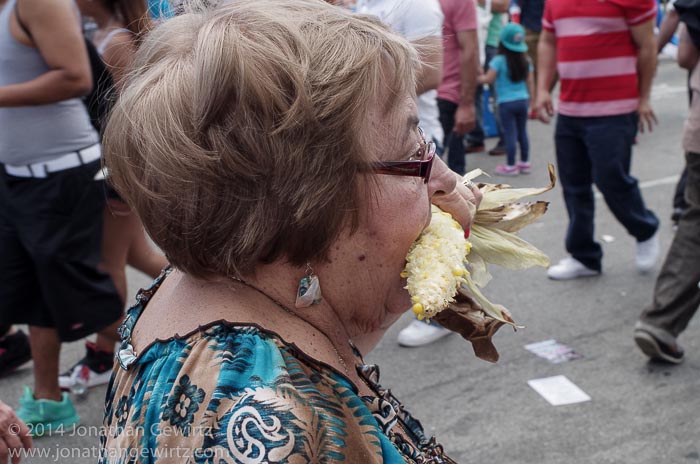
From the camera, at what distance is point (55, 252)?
123 inches

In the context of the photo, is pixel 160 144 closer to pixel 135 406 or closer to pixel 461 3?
pixel 135 406

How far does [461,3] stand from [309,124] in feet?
12.4

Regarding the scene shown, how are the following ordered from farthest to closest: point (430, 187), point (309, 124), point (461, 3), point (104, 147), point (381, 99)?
1. point (461, 3)
2. point (430, 187)
3. point (104, 147)
4. point (381, 99)
5. point (309, 124)

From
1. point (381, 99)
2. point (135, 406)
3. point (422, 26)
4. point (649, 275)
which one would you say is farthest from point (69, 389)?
point (649, 275)

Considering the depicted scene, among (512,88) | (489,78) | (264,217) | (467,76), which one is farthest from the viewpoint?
(489,78)

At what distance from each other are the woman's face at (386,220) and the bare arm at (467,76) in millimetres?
3450

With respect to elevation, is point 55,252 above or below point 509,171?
above

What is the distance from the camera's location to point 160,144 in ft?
4.01

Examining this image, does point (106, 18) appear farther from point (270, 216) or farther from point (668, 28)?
point (668, 28)

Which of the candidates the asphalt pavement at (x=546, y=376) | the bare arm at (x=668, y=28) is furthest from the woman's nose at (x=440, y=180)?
the bare arm at (x=668, y=28)

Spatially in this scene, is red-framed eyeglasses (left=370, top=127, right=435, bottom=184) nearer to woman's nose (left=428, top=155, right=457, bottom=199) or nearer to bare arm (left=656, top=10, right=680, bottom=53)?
woman's nose (left=428, top=155, right=457, bottom=199)

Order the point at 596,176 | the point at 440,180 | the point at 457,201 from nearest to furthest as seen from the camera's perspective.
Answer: the point at 440,180 → the point at 457,201 → the point at 596,176

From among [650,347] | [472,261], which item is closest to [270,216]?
[472,261]

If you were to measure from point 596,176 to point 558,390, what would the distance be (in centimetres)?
146
